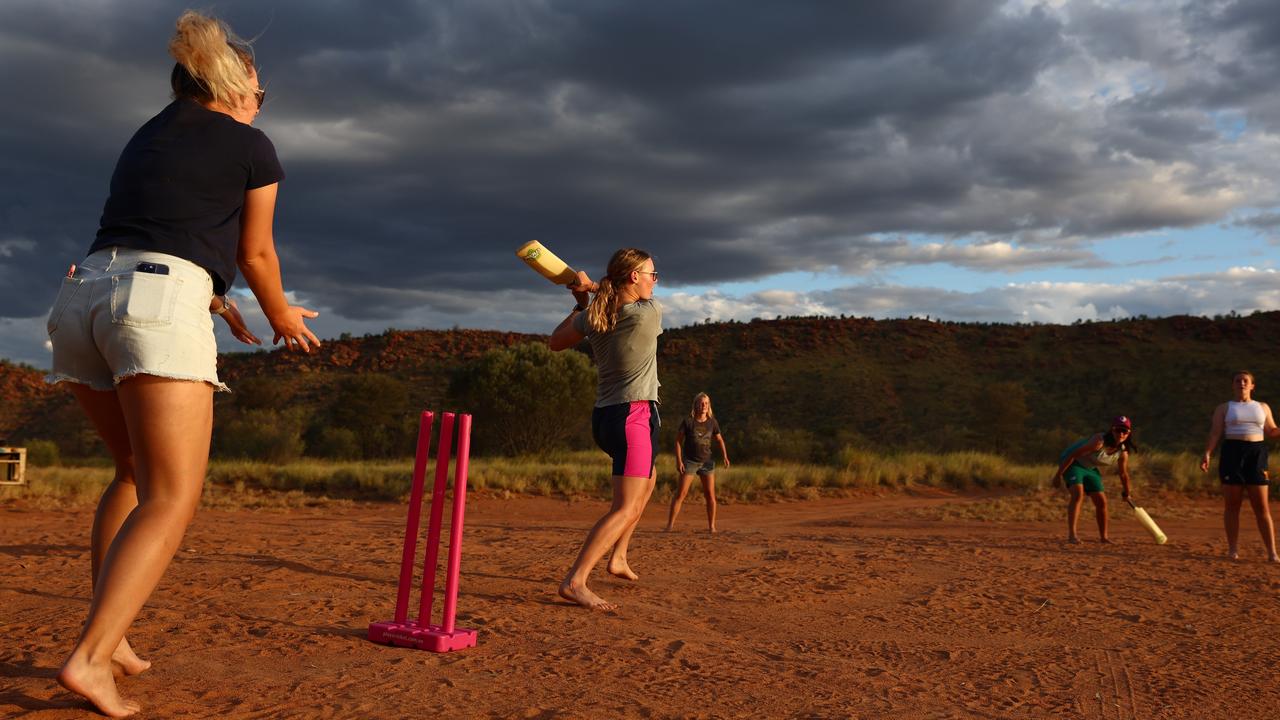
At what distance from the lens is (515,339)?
66438 mm

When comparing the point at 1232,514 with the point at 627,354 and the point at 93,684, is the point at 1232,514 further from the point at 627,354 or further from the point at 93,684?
the point at 93,684

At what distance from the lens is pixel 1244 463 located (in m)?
10.4

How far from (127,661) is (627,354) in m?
3.11

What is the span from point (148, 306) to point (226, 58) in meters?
0.92

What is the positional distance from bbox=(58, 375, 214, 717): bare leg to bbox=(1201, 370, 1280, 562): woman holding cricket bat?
9970 mm

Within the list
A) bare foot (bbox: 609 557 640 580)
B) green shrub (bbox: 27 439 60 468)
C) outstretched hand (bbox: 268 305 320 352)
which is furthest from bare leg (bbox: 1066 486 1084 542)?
green shrub (bbox: 27 439 60 468)

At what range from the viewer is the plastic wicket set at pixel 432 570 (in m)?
4.74

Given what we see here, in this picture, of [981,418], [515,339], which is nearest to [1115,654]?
[981,418]

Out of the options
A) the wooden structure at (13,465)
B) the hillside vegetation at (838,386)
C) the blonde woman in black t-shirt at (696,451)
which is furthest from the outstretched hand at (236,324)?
the hillside vegetation at (838,386)

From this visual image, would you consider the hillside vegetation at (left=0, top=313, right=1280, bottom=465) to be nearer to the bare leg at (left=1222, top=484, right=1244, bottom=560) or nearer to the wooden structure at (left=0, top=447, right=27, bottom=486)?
the wooden structure at (left=0, top=447, right=27, bottom=486)

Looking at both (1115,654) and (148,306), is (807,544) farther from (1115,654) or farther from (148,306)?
(148,306)

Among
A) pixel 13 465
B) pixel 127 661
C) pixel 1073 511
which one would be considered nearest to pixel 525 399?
pixel 13 465

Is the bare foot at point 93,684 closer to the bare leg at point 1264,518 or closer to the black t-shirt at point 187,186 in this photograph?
the black t-shirt at point 187,186

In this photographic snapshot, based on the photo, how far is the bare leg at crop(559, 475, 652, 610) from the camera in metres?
5.99
